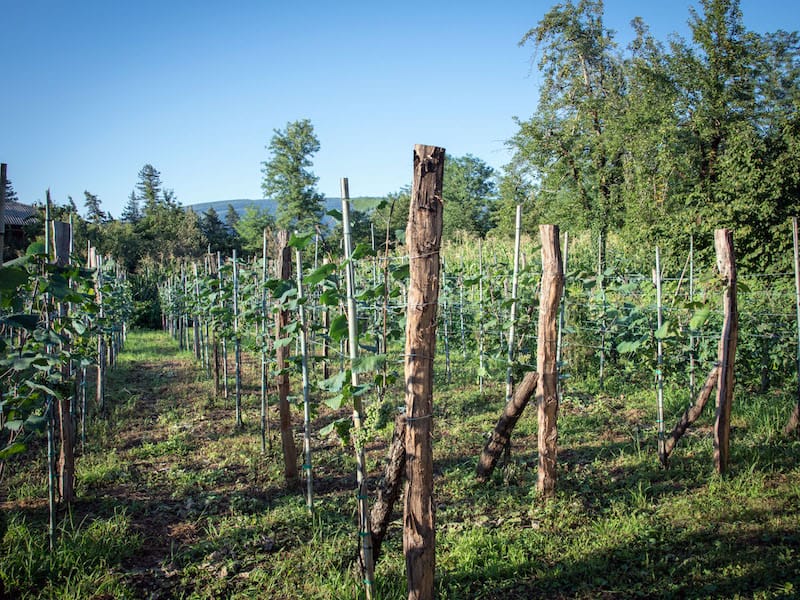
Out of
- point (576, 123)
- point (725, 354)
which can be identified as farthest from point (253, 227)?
point (725, 354)

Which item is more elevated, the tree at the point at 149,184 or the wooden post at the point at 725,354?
the tree at the point at 149,184

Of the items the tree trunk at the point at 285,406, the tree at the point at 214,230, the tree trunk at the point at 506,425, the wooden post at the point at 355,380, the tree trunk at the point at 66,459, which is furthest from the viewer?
the tree at the point at 214,230

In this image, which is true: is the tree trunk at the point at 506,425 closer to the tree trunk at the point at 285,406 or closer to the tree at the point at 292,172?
the tree trunk at the point at 285,406

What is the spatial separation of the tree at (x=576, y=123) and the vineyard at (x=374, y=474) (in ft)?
39.9

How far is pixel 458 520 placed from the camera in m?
4.10

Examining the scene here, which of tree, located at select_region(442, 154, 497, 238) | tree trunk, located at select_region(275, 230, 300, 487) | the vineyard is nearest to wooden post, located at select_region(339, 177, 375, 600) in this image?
the vineyard

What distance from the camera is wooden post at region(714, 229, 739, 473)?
459 cm

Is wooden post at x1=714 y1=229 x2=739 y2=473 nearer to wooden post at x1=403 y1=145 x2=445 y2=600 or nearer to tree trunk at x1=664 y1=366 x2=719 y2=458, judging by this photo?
tree trunk at x1=664 y1=366 x2=719 y2=458

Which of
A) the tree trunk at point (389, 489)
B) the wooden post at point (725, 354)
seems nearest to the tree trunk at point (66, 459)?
the tree trunk at point (389, 489)

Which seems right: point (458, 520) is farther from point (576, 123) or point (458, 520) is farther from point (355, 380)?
point (576, 123)

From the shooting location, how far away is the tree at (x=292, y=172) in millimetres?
43688

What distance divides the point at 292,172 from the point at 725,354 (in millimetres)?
42591

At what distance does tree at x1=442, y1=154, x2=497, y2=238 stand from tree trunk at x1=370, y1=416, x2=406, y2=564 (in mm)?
35603

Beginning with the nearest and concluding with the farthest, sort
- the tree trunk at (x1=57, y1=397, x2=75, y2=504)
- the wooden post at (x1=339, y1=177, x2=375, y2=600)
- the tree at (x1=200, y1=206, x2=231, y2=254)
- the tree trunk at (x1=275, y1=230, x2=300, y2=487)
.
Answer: the wooden post at (x1=339, y1=177, x2=375, y2=600) → the tree trunk at (x1=57, y1=397, x2=75, y2=504) → the tree trunk at (x1=275, y1=230, x2=300, y2=487) → the tree at (x1=200, y1=206, x2=231, y2=254)
